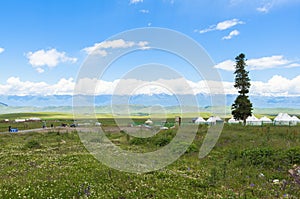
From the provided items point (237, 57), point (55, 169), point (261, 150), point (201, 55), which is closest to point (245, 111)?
point (237, 57)

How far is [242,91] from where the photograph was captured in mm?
62750

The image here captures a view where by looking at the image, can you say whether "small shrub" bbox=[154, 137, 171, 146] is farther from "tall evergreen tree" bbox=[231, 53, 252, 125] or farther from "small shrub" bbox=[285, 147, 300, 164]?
"tall evergreen tree" bbox=[231, 53, 252, 125]

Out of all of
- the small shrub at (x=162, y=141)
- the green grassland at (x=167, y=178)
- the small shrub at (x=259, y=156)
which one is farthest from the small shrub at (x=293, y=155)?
the small shrub at (x=162, y=141)

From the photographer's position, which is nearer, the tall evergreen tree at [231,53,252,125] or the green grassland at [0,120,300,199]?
the green grassland at [0,120,300,199]

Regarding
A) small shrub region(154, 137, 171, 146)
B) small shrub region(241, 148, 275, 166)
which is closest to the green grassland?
small shrub region(241, 148, 275, 166)

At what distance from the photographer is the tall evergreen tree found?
204 feet

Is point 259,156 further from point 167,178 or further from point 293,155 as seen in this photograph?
point 167,178

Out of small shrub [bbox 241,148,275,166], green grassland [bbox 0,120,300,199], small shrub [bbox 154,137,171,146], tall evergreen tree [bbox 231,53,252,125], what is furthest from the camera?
tall evergreen tree [bbox 231,53,252,125]

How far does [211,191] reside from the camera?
1102cm

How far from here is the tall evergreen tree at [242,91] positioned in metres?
62.3

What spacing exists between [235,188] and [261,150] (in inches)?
270

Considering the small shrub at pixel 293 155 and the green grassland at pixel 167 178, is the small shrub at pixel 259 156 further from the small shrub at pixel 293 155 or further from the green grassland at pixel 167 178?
the small shrub at pixel 293 155

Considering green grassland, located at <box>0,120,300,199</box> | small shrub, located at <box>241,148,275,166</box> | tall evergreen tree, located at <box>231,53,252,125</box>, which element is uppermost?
tall evergreen tree, located at <box>231,53,252,125</box>

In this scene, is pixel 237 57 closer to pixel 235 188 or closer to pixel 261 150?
pixel 261 150
